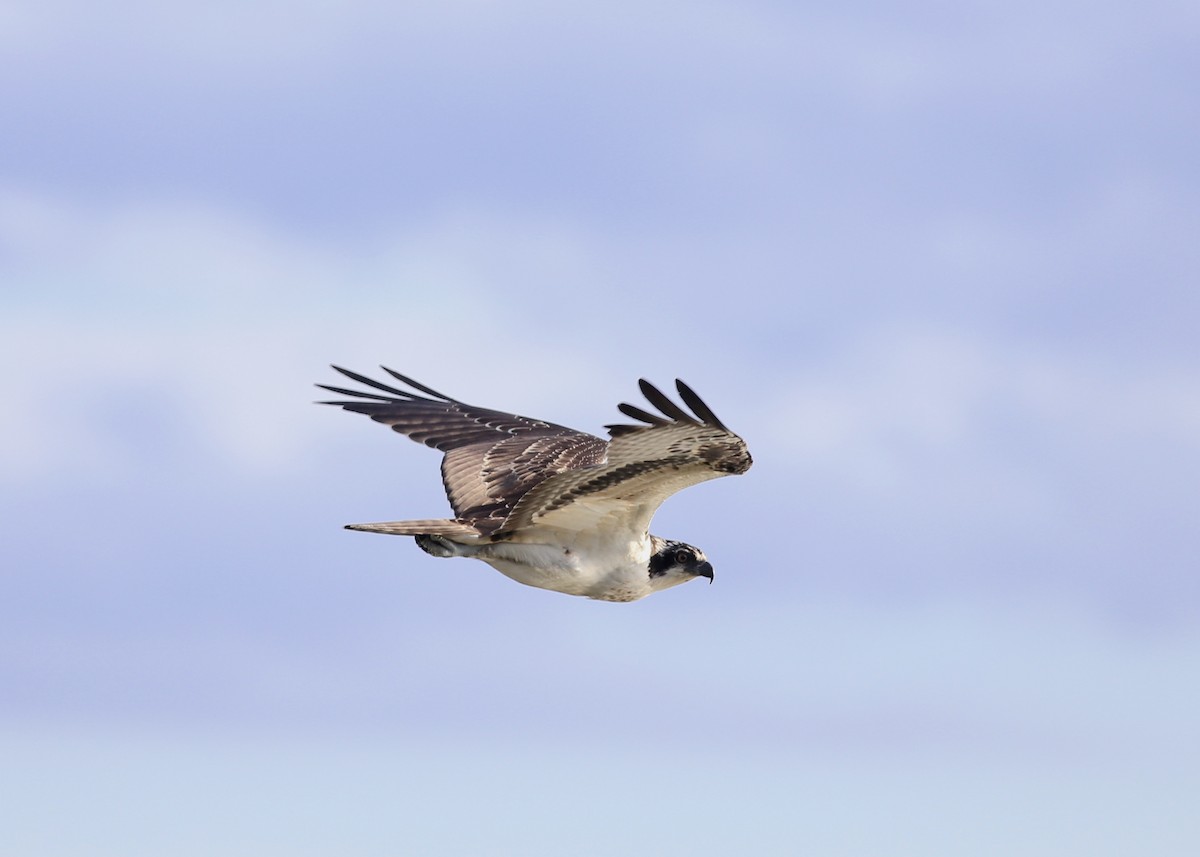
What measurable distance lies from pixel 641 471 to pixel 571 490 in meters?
0.78

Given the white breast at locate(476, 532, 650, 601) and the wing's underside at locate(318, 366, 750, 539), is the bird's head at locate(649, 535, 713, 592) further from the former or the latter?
the wing's underside at locate(318, 366, 750, 539)

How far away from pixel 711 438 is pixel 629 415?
0.82 meters

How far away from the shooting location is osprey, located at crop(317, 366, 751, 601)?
1218cm

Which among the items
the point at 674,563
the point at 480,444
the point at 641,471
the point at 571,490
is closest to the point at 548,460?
the point at 480,444

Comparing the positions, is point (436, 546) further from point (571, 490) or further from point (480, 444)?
point (480, 444)

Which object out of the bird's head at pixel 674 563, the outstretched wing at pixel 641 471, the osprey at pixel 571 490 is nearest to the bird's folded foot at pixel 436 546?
the osprey at pixel 571 490

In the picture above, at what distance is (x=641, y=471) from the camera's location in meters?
12.9

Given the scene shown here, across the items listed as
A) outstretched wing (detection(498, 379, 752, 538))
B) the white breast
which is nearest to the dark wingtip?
outstretched wing (detection(498, 379, 752, 538))

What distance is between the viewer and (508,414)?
18.7m

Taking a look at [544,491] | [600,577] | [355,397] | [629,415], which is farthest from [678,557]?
[355,397]

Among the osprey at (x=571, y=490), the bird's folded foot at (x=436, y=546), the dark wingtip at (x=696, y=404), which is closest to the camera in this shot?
the dark wingtip at (x=696, y=404)

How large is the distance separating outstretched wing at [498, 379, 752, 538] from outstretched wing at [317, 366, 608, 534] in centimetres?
65

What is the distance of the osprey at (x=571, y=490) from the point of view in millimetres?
12180

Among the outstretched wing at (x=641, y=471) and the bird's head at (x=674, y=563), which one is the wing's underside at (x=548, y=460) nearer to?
the outstretched wing at (x=641, y=471)
